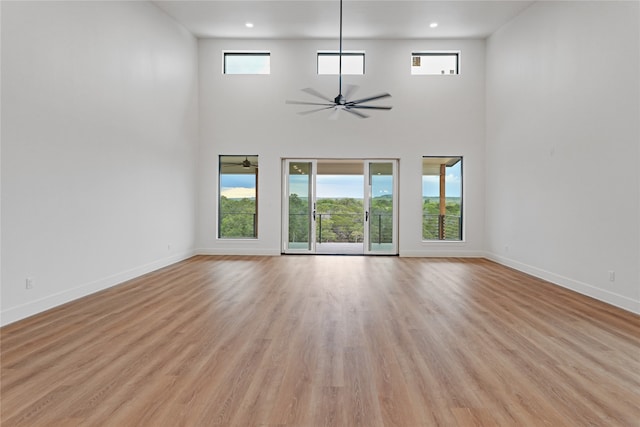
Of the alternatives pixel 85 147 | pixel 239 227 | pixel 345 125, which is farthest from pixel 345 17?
pixel 85 147

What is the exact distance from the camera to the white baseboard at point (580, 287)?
3960 mm

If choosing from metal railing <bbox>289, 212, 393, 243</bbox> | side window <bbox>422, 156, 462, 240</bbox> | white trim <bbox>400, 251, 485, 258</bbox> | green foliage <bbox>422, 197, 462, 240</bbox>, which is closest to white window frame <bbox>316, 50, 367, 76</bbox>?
side window <bbox>422, 156, 462, 240</bbox>

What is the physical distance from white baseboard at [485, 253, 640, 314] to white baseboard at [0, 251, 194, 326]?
→ 6.47 metres

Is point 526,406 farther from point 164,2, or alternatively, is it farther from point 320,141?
point 164,2

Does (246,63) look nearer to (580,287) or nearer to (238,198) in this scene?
(238,198)

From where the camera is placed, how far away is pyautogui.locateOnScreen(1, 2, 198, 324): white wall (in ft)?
11.5

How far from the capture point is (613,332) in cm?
323

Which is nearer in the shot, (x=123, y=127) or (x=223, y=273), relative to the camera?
(x=123, y=127)

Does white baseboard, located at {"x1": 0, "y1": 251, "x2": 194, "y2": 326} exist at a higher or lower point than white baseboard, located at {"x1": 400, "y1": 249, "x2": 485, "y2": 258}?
lower

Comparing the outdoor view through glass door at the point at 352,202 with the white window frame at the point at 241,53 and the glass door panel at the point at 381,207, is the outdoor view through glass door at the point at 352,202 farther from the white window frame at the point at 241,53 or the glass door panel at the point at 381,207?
the white window frame at the point at 241,53

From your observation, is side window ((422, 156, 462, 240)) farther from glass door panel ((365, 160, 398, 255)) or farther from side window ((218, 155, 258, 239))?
side window ((218, 155, 258, 239))

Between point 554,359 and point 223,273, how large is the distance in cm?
471

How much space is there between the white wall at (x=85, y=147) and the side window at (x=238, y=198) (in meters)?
1.36

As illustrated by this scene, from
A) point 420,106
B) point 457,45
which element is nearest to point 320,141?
point 420,106
